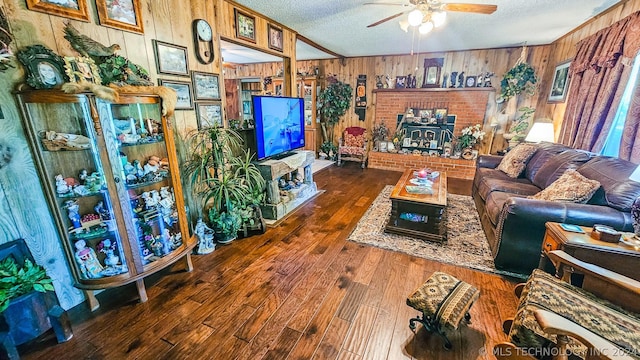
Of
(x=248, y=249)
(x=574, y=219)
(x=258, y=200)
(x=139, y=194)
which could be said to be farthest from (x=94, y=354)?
(x=574, y=219)

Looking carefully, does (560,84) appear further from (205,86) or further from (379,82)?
(205,86)

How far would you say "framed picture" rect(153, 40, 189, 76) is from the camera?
2097mm

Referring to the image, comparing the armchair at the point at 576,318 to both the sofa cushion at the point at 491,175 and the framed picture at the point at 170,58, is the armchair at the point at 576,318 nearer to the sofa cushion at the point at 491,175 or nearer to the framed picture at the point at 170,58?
the sofa cushion at the point at 491,175

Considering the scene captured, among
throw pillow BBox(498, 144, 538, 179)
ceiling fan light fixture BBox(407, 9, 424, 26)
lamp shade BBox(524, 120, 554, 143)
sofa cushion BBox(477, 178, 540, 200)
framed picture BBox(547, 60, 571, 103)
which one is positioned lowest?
sofa cushion BBox(477, 178, 540, 200)

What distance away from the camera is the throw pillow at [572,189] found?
1965 millimetres

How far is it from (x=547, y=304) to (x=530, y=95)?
492cm

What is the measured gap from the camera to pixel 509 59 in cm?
472

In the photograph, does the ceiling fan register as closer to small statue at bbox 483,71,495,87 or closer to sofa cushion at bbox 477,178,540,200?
sofa cushion at bbox 477,178,540,200

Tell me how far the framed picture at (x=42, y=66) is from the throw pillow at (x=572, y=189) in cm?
363

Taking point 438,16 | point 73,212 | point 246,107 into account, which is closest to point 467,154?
point 438,16

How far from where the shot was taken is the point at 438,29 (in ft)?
11.5

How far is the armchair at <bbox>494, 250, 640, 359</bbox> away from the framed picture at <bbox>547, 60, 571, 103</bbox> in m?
3.50

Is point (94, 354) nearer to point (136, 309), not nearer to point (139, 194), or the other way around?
point (136, 309)

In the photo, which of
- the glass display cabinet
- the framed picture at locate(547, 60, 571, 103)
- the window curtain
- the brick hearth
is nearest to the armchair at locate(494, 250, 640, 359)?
the window curtain
